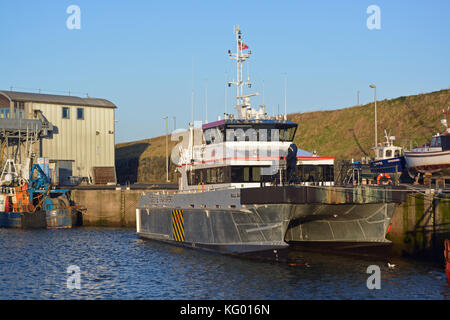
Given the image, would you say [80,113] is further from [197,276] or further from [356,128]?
[197,276]

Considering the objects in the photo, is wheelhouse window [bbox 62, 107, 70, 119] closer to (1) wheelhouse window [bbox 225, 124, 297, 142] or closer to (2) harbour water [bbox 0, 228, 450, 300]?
(2) harbour water [bbox 0, 228, 450, 300]

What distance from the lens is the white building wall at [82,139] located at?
190 ft

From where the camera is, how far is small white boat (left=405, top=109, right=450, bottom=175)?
3400 centimetres

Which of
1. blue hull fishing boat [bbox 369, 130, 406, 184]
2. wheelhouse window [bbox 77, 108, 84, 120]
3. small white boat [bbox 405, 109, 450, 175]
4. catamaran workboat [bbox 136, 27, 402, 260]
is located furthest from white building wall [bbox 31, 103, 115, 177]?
small white boat [bbox 405, 109, 450, 175]

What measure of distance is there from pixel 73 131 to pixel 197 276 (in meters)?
39.1

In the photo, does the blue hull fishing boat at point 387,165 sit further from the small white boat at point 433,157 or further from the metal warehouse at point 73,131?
the metal warehouse at point 73,131

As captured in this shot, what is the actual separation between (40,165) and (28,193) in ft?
12.4

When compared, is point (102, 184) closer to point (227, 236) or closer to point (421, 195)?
point (227, 236)

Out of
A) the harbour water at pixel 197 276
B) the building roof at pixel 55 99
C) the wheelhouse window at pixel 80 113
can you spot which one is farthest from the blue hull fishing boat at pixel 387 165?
the wheelhouse window at pixel 80 113

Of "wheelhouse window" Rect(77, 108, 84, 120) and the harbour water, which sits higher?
"wheelhouse window" Rect(77, 108, 84, 120)

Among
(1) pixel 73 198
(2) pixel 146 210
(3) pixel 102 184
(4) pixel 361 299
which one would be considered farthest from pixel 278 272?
(3) pixel 102 184

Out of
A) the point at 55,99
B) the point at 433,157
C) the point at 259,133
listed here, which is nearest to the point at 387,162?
the point at 433,157

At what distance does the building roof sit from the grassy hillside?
1340cm

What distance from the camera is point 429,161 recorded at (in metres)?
34.7
